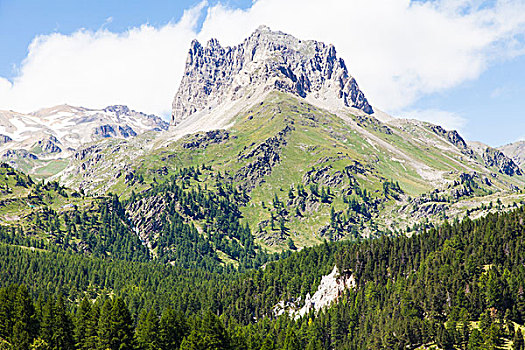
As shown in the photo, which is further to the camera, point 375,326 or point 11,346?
point 375,326

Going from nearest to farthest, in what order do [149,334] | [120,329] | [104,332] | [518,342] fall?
1. [104,332]
2. [120,329]
3. [149,334]
4. [518,342]

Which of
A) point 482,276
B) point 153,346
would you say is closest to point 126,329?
point 153,346

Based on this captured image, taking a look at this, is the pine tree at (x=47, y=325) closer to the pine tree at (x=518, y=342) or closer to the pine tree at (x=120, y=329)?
the pine tree at (x=120, y=329)

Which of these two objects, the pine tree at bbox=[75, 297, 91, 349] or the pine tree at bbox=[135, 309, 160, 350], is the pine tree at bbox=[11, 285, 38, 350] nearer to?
the pine tree at bbox=[75, 297, 91, 349]

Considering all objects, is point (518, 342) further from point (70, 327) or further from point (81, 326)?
point (70, 327)

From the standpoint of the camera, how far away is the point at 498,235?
170 m

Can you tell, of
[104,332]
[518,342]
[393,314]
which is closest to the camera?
[104,332]

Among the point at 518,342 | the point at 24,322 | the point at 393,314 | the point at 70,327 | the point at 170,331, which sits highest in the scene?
the point at 24,322

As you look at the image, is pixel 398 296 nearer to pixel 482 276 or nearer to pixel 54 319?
pixel 482 276

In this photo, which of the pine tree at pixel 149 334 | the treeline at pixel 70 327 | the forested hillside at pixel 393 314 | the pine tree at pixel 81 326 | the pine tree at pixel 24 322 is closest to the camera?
the pine tree at pixel 24 322

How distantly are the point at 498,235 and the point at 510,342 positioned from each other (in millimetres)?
51757

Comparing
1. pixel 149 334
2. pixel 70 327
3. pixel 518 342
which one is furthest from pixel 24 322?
pixel 518 342

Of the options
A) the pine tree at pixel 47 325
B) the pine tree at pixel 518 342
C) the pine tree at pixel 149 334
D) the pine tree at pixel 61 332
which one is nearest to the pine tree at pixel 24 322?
the pine tree at pixel 47 325

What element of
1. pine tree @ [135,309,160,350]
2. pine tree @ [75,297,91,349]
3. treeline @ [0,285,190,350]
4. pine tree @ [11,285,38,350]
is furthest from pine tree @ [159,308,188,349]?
pine tree @ [11,285,38,350]
